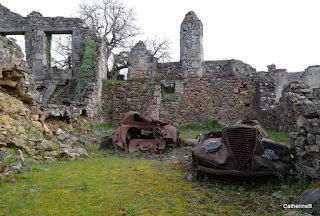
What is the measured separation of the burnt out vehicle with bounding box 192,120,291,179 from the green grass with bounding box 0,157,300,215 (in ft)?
0.77

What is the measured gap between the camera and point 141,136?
7688 mm

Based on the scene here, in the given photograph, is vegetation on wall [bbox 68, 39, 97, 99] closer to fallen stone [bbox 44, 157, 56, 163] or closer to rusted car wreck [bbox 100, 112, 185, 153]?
rusted car wreck [bbox 100, 112, 185, 153]

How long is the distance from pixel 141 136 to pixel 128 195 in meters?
4.16

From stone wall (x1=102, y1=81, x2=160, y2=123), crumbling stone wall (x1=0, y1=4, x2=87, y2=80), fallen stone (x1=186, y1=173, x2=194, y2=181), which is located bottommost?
fallen stone (x1=186, y1=173, x2=194, y2=181)

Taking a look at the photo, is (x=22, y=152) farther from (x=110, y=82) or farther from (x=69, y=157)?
(x=110, y=82)

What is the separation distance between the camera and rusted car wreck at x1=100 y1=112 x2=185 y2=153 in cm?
719

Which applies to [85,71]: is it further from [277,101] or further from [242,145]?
[242,145]

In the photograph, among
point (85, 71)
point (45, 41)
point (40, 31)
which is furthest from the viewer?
point (45, 41)

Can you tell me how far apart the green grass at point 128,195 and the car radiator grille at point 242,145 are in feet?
1.04

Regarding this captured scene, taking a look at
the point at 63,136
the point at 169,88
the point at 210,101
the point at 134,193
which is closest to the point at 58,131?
the point at 63,136

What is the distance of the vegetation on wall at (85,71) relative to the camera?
1345 centimetres

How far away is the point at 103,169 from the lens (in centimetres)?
506

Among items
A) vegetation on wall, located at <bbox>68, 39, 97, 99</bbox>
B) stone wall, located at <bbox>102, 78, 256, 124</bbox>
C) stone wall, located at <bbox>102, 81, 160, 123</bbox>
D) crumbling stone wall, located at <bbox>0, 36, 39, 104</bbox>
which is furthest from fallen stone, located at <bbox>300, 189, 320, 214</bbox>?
→ vegetation on wall, located at <bbox>68, 39, 97, 99</bbox>

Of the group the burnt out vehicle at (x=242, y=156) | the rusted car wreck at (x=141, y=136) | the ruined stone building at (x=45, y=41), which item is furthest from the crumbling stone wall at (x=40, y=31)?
the burnt out vehicle at (x=242, y=156)
